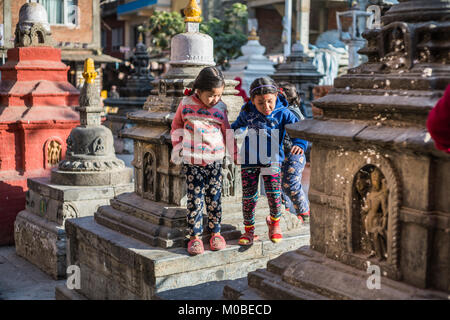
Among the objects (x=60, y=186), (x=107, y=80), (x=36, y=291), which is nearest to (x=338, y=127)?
(x=36, y=291)

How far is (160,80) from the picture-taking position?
4.52m

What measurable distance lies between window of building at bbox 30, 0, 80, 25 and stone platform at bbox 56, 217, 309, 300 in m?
20.2

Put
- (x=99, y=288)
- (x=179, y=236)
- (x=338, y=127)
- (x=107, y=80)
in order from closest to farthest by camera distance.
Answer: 1. (x=338, y=127)
2. (x=179, y=236)
3. (x=99, y=288)
4. (x=107, y=80)

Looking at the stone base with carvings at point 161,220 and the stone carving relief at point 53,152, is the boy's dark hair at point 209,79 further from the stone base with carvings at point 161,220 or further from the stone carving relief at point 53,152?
the stone carving relief at point 53,152

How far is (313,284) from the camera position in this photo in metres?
2.87

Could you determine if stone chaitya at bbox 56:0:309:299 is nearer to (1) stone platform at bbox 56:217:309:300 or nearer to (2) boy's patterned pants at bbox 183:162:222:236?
(1) stone platform at bbox 56:217:309:300

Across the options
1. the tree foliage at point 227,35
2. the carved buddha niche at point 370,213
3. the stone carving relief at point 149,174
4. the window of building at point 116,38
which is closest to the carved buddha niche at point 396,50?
the carved buddha niche at point 370,213

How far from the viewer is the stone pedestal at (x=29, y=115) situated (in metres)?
6.66

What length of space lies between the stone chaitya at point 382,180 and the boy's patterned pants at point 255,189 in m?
0.71

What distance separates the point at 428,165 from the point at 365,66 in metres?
0.74

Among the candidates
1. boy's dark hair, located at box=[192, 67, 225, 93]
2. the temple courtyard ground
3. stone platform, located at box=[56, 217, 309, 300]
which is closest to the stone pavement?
the temple courtyard ground

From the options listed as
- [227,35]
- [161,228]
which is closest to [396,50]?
[161,228]

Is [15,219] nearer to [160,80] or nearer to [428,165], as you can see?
[160,80]

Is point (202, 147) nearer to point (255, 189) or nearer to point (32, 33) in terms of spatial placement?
point (255, 189)
